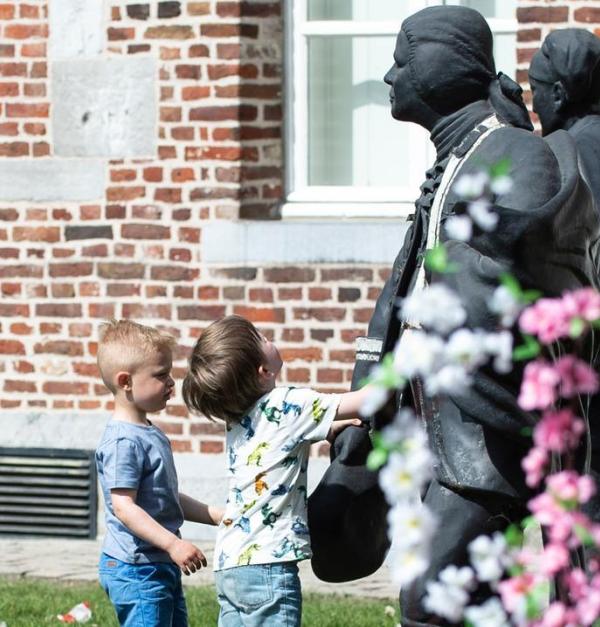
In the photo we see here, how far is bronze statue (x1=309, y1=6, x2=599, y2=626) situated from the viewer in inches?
150

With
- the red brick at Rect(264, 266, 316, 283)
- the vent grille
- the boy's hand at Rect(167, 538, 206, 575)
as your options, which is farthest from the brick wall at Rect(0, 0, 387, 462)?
the boy's hand at Rect(167, 538, 206, 575)

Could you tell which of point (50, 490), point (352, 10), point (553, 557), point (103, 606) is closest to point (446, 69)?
point (553, 557)

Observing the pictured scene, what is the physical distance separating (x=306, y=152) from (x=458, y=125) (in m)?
4.21

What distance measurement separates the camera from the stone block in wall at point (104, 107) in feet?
26.6

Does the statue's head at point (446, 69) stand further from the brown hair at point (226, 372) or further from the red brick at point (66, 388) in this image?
the red brick at point (66, 388)

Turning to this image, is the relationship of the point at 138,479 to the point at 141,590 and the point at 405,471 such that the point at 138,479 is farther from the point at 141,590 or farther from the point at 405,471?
the point at 405,471

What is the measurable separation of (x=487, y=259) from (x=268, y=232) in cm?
422

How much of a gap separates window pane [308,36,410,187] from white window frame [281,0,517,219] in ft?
0.18

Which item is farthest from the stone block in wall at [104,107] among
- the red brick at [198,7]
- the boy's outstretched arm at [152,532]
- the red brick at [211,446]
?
the boy's outstretched arm at [152,532]

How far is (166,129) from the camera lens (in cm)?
810

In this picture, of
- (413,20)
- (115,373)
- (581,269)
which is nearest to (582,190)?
(581,269)

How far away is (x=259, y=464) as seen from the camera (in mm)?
4484

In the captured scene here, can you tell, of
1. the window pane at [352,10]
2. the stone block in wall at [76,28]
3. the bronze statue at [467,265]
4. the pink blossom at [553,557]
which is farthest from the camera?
the window pane at [352,10]

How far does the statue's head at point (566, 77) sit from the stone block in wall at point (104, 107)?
3.21 meters
